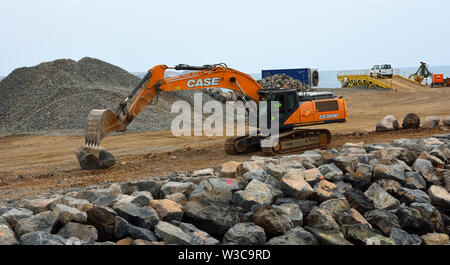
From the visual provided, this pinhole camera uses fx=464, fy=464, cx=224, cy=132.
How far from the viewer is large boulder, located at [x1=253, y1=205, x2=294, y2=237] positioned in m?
7.73

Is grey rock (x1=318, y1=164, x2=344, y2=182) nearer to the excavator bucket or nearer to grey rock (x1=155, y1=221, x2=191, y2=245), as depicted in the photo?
grey rock (x1=155, y1=221, x2=191, y2=245)

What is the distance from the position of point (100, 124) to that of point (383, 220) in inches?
301

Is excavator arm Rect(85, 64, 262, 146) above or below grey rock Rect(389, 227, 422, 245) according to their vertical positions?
above

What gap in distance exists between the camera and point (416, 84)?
140 ft

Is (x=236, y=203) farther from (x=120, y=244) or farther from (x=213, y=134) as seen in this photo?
(x=213, y=134)

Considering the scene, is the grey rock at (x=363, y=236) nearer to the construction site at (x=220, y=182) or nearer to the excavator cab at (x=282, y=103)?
the construction site at (x=220, y=182)

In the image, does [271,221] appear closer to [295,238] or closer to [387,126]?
[295,238]

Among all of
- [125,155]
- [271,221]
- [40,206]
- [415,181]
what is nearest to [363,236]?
[271,221]

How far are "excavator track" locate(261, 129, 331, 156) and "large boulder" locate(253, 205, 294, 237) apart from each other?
21.5 ft

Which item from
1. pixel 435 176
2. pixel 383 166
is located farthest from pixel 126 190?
pixel 435 176

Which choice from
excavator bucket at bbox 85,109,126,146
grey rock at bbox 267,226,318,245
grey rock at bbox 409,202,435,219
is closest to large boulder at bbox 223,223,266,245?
grey rock at bbox 267,226,318,245

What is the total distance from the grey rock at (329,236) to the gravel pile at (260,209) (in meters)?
0.02

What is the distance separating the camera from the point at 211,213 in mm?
7992

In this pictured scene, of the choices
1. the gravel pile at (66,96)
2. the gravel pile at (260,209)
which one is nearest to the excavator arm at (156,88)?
the gravel pile at (260,209)
